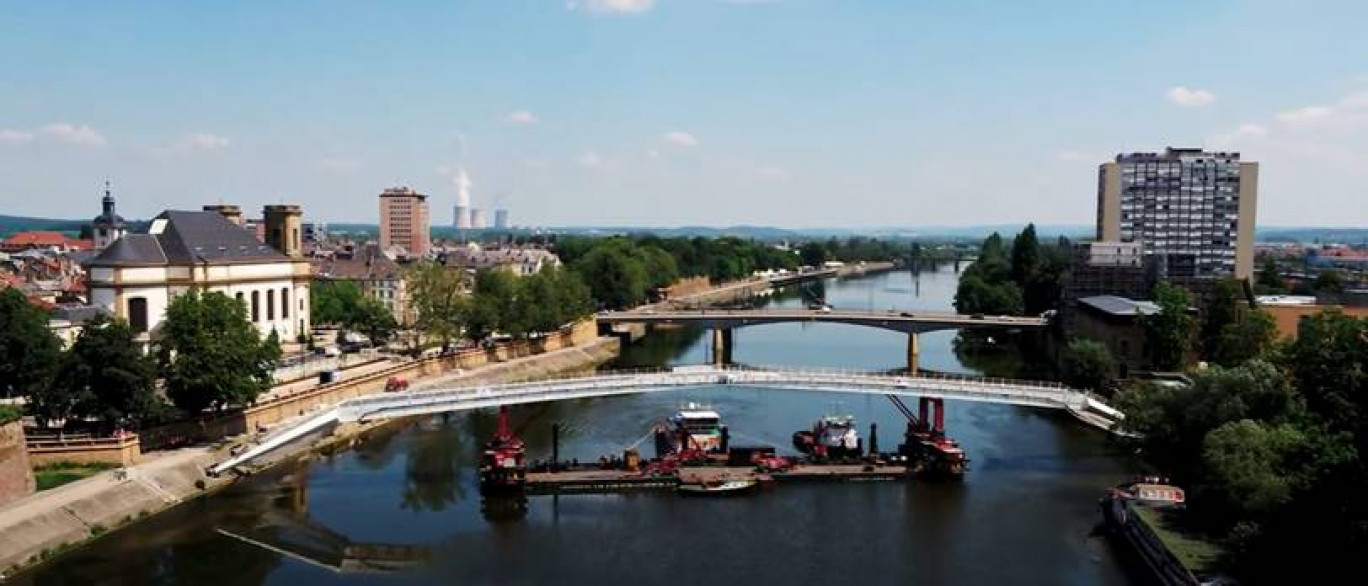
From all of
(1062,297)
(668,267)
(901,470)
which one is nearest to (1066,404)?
(901,470)

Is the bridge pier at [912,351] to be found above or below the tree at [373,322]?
below

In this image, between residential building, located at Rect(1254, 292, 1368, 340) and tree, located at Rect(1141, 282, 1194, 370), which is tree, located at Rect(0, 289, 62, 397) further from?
residential building, located at Rect(1254, 292, 1368, 340)

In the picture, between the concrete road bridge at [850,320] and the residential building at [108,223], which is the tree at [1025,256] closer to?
the concrete road bridge at [850,320]

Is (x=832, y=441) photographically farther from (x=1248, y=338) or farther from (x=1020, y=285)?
(x=1020, y=285)

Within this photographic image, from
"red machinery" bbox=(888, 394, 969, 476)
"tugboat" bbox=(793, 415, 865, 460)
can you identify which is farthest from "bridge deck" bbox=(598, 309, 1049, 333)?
"red machinery" bbox=(888, 394, 969, 476)

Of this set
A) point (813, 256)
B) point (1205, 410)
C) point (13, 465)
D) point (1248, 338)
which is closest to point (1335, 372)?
point (1205, 410)

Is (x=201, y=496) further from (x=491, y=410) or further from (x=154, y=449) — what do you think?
(x=491, y=410)

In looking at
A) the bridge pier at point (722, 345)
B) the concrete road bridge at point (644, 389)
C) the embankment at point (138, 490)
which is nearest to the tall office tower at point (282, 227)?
the embankment at point (138, 490)
